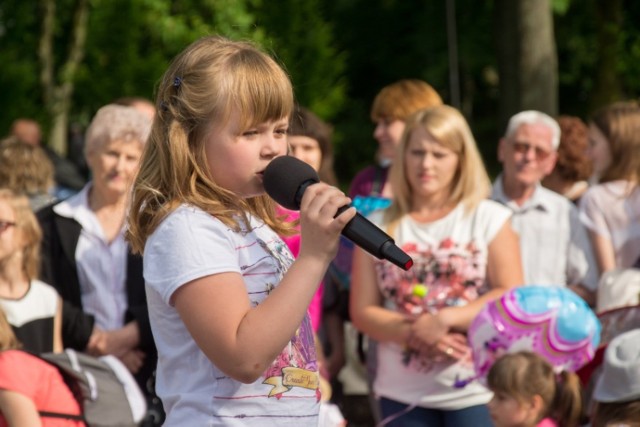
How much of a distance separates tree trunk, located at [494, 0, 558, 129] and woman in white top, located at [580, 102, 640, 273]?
6.45 meters

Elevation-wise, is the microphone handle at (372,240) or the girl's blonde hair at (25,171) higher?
the microphone handle at (372,240)

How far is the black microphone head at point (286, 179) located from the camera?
106 inches

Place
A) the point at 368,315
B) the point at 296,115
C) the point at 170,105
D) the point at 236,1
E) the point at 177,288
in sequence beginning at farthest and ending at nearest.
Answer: the point at 236,1 < the point at 368,315 < the point at 296,115 < the point at 170,105 < the point at 177,288

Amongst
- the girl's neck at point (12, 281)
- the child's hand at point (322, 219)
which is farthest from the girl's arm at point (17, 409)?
the child's hand at point (322, 219)

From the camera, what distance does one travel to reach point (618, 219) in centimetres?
639

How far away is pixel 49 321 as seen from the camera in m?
5.35

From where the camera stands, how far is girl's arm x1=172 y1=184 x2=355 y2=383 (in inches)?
103

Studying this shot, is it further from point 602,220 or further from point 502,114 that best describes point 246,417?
point 502,114

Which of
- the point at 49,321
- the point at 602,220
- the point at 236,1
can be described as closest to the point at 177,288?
the point at 49,321

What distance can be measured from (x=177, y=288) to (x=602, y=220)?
410 centimetres

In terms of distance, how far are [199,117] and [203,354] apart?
542 millimetres

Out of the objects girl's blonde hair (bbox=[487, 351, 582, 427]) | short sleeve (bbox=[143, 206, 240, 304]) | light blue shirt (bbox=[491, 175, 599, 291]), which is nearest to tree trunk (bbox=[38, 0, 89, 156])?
light blue shirt (bbox=[491, 175, 599, 291])

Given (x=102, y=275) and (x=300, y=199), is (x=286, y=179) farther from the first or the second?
(x=102, y=275)

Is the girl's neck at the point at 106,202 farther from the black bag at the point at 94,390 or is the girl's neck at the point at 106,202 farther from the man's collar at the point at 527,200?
the man's collar at the point at 527,200
